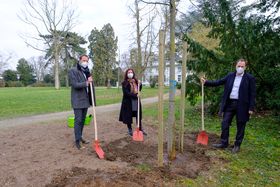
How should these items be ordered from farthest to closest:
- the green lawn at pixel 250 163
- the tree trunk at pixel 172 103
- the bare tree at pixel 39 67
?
the bare tree at pixel 39 67 → the tree trunk at pixel 172 103 → the green lawn at pixel 250 163

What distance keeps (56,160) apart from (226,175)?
2.95 m

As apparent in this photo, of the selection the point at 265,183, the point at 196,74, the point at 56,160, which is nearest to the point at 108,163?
the point at 56,160

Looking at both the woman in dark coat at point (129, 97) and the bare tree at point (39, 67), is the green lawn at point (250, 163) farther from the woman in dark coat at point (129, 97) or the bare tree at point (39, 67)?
the bare tree at point (39, 67)

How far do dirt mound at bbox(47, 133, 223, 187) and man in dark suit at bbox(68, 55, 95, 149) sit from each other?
73 cm

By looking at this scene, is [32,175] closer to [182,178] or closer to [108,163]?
[108,163]

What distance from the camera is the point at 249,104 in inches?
234

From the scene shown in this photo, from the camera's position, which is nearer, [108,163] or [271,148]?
[108,163]

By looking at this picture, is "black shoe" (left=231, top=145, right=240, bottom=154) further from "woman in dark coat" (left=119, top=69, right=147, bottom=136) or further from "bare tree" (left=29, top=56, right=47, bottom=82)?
"bare tree" (left=29, top=56, right=47, bottom=82)

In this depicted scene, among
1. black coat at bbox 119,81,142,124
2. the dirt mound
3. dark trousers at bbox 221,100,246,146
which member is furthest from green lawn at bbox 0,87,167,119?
dark trousers at bbox 221,100,246,146

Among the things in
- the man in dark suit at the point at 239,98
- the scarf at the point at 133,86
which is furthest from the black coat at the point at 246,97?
the scarf at the point at 133,86

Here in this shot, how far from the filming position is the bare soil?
401 cm

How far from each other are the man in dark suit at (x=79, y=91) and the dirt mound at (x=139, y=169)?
726mm

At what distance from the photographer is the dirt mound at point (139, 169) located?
3943 mm

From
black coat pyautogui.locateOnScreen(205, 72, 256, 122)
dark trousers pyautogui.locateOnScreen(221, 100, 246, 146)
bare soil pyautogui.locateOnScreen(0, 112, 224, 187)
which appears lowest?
bare soil pyautogui.locateOnScreen(0, 112, 224, 187)
